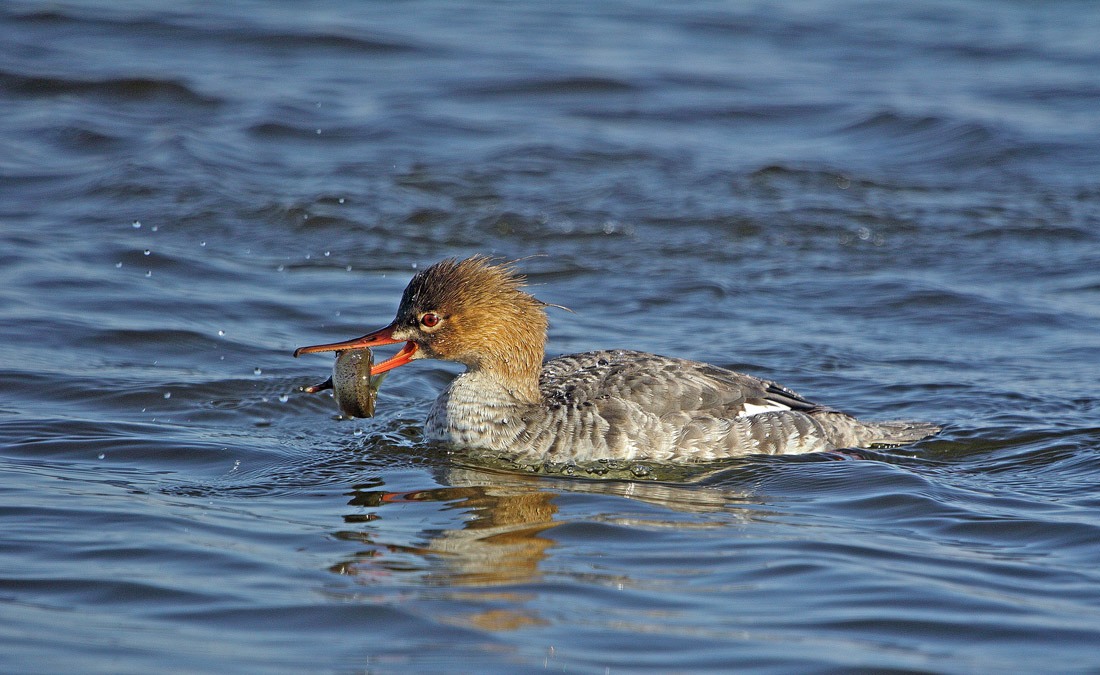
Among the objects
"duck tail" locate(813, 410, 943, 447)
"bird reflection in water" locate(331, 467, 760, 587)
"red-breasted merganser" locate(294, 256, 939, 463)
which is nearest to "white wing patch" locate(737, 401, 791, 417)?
"red-breasted merganser" locate(294, 256, 939, 463)

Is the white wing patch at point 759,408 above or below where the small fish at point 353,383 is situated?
below

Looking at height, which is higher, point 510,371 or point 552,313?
point 510,371

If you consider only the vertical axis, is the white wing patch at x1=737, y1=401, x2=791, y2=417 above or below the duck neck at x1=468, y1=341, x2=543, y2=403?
below

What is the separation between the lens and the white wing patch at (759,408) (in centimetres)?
933

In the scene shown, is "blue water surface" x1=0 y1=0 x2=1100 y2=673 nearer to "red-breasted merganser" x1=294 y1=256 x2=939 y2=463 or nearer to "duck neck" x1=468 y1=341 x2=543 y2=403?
"red-breasted merganser" x1=294 y1=256 x2=939 y2=463

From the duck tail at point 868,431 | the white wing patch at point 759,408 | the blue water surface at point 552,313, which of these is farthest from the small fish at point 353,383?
the duck tail at point 868,431

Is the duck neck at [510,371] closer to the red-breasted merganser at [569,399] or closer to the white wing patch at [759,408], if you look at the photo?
the red-breasted merganser at [569,399]

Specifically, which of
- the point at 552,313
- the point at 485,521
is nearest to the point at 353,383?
the point at 485,521

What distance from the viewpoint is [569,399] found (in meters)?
9.26

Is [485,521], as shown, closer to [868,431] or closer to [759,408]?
[759,408]

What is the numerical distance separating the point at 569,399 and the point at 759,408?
50.8 inches

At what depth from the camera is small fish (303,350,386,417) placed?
28.7ft

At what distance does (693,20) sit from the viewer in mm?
23328

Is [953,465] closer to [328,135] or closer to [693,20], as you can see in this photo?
[328,135]
